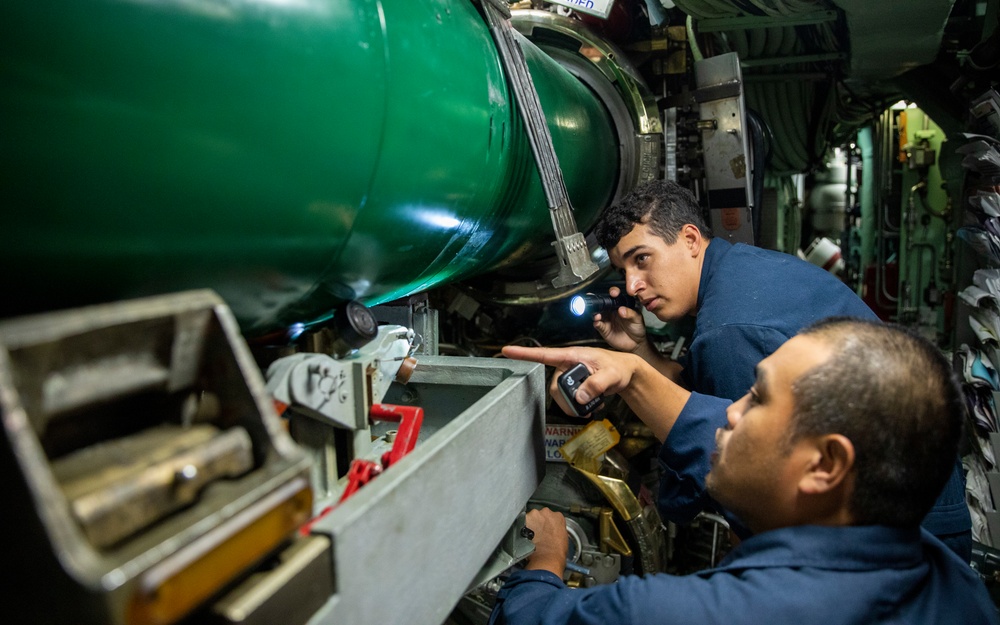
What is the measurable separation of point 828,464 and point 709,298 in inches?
35.6

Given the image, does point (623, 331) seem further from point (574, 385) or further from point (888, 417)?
point (888, 417)

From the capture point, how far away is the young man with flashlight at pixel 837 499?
3.27ft

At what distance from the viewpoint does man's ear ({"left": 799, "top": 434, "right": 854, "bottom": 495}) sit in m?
1.00

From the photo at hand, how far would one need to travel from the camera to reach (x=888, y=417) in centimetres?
100

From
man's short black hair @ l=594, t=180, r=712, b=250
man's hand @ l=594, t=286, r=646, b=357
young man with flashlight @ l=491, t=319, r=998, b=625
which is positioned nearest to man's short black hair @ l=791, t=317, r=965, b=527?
young man with flashlight @ l=491, t=319, r=998, b=625

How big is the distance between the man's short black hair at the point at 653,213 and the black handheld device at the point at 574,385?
900 millimetres

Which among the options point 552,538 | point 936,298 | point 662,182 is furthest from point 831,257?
point 552,538

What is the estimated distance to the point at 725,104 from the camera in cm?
255

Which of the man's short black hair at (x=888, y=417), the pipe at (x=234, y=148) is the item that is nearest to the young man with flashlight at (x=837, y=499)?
the man's short black hair at (x=888, y=417)

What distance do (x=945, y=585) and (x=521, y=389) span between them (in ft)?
2.58

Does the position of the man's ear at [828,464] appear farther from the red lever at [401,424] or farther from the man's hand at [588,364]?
the red lever at [401,424]

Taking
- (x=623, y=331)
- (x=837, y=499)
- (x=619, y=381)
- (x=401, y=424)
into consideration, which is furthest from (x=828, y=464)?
(x=623, y=331)

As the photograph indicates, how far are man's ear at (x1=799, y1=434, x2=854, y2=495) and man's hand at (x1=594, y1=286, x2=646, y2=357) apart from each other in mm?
1414

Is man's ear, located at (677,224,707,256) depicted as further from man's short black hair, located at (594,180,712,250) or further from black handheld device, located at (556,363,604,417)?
black handheld device, located at (556,363,604,417)
